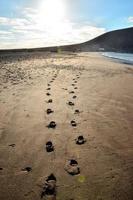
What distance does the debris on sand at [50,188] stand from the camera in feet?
11.9

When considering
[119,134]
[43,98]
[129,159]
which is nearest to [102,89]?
[43,98]

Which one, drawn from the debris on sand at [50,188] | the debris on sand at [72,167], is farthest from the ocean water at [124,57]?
the debris on sand at [50,188]

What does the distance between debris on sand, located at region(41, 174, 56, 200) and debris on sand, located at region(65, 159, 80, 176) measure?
10.7 inches

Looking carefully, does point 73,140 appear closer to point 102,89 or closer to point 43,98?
point 43,98

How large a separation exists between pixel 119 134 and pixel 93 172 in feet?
5.09

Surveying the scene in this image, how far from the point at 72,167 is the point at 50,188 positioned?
2.08 ft

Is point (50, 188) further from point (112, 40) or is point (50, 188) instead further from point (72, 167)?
point (112, 40)

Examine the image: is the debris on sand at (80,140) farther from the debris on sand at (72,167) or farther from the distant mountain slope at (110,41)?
the distant mountain slope at (110,41)

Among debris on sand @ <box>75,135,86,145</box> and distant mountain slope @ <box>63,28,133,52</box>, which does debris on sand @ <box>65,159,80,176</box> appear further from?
distant mountain slope @ <box>63,28,133,52</box>

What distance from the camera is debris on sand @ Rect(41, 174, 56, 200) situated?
3.61 meters

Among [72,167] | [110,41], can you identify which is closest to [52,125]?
[72,167]

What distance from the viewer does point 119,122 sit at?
6.21m

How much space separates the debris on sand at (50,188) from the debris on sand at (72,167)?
0.27 metres

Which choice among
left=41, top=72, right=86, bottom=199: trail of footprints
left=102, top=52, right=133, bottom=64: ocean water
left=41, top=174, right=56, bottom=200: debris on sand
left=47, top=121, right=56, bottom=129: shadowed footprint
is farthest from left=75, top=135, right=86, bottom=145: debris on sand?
left=102, top=52, right=133, bottom=64: ocean water
